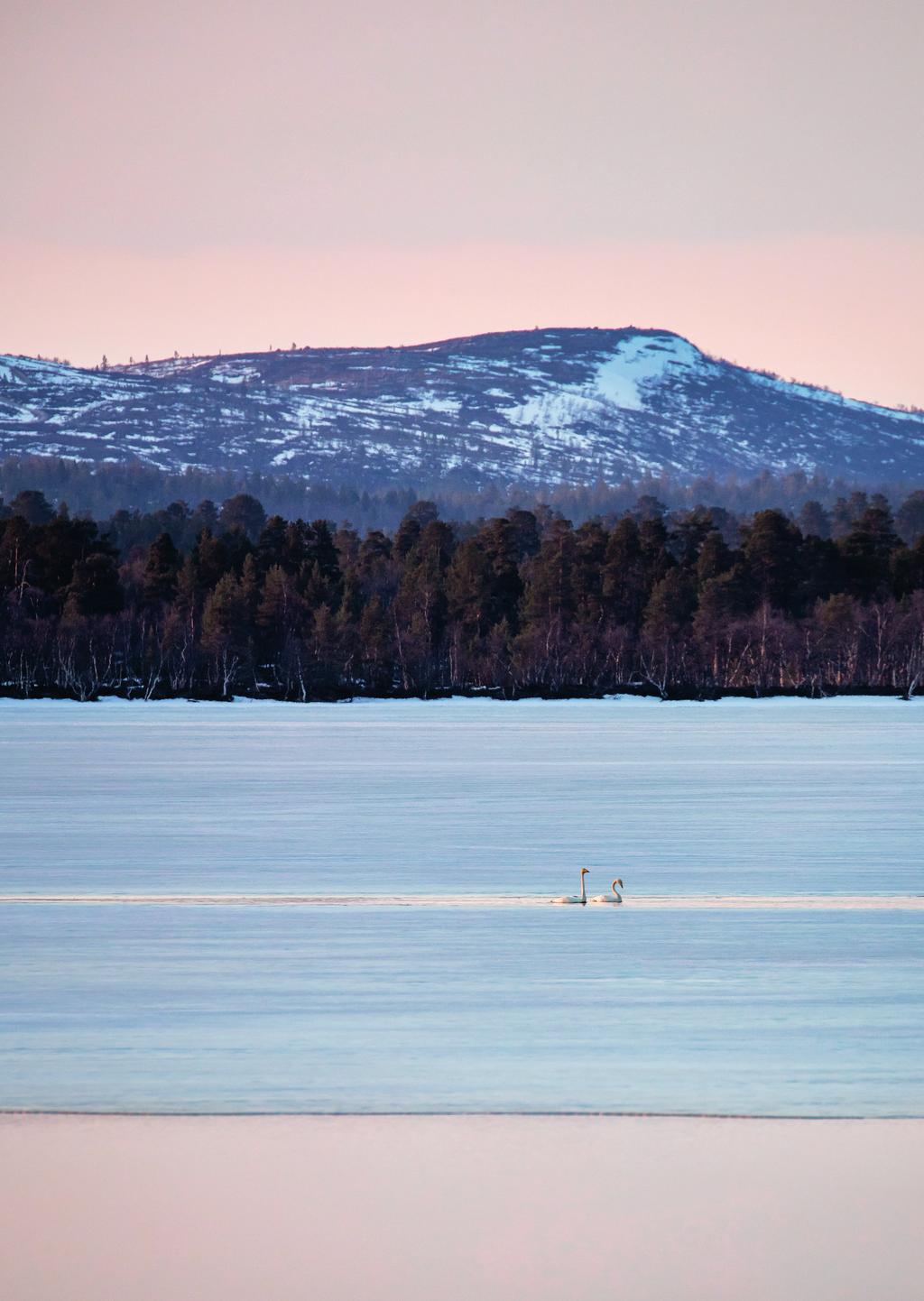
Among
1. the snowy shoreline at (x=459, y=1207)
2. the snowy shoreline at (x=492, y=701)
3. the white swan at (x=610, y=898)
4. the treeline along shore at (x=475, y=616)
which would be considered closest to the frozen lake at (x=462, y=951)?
the white swan at (x=610, y=898)

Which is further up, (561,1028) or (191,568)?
(191,568)

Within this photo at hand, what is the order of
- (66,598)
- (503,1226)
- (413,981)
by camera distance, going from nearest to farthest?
(503,1226) → (413,981) → (66,598)

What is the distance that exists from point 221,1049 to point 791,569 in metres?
144

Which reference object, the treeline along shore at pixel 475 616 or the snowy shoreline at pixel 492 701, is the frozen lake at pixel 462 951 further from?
the treeline along shore at pixel 475 616

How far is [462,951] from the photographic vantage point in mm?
14961

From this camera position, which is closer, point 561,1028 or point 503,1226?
point 503,1226

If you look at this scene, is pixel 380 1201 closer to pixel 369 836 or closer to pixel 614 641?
pixel 369 836

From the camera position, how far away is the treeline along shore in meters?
133

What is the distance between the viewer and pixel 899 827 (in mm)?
26156

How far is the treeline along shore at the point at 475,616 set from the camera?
5241 inches

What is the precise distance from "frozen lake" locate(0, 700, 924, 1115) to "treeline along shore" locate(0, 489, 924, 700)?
9813cm

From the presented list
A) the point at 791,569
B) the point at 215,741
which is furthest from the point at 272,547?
the point at 215,741

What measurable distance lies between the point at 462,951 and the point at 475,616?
135268 millimetres

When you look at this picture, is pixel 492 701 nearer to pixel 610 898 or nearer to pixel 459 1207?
pixel 610 898
